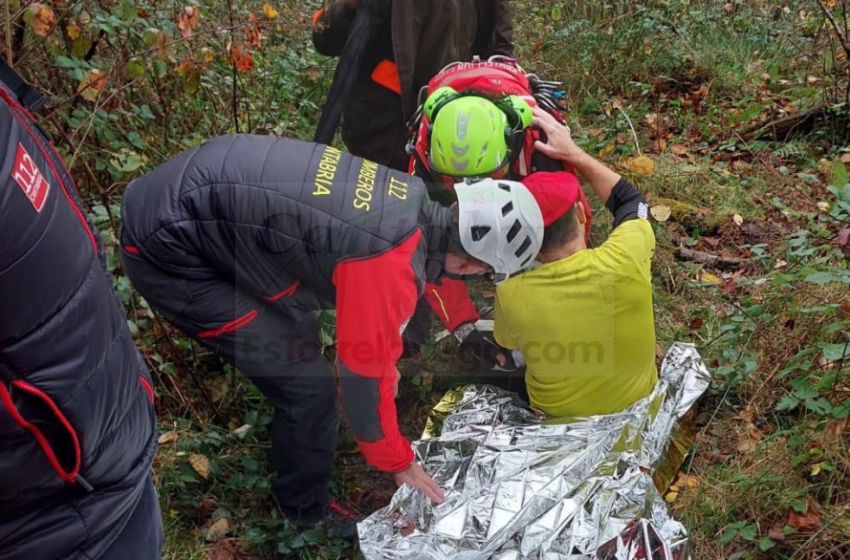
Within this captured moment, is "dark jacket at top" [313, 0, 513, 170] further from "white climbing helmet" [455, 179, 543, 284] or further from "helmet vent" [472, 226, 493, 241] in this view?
"helmet vent" [472, 226, 493, 241]

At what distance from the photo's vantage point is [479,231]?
2021 millimetres

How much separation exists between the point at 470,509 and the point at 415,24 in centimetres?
204

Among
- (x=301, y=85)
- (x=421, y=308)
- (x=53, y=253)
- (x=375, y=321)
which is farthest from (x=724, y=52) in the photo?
(x=53, y=253)

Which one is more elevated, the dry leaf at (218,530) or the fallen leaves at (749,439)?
the fallen leaves at (749,439)

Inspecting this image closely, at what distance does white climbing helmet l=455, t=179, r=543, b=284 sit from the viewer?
2.03m

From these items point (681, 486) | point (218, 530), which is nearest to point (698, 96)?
point (681, 486)

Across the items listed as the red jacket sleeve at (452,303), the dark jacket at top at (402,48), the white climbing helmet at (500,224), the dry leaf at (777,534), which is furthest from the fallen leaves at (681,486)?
the dark jacket at top at (402,48)

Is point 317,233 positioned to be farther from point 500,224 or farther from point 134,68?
point 134,68

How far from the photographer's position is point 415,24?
298 cm

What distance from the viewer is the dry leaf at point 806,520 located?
7.33 ft

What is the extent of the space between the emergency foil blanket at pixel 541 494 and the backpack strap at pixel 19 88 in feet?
5.67

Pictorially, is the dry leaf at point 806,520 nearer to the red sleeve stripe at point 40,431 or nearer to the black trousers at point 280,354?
the black trousers at point 280,354

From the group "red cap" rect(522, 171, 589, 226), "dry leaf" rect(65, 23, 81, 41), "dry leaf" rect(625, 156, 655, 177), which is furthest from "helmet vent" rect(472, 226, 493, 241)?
"dry leaf" rect(625, 156, 655, 177)

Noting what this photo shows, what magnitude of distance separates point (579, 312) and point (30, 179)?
5.85ft
